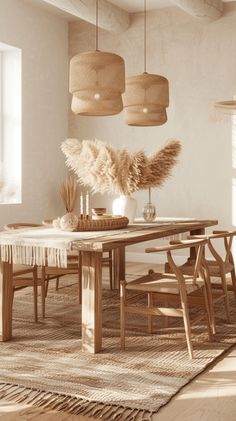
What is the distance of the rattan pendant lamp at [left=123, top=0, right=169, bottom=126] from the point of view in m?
4.53

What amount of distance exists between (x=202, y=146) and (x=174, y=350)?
4.09m

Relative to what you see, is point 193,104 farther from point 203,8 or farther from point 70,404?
point 70,404

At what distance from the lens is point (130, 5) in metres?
7.30

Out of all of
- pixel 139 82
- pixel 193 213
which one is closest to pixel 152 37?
pixel 193 213

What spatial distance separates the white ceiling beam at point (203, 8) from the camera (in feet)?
20.8

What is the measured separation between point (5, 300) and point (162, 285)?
106cm

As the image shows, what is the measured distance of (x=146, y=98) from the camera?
4535 millimetres

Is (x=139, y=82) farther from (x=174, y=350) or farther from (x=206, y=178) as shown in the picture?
(x=206, y=178)

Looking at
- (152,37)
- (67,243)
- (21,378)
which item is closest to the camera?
(21,378)

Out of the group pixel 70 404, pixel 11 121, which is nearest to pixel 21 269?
pixel 70 404

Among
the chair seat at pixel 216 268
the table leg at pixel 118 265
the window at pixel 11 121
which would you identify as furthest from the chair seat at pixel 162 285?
Result: the window at pixel 11 121

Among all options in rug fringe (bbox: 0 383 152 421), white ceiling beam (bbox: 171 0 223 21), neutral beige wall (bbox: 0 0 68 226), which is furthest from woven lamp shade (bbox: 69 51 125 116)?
neutral beige wall (bbox: 0 0 68 226)

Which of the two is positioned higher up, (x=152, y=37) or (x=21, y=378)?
(x=152, y=37)

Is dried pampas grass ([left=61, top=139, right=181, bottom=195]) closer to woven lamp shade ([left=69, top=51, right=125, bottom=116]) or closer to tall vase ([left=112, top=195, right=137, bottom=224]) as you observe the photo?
tall vase ([left=112, top=195, right=137, bottom=224])
